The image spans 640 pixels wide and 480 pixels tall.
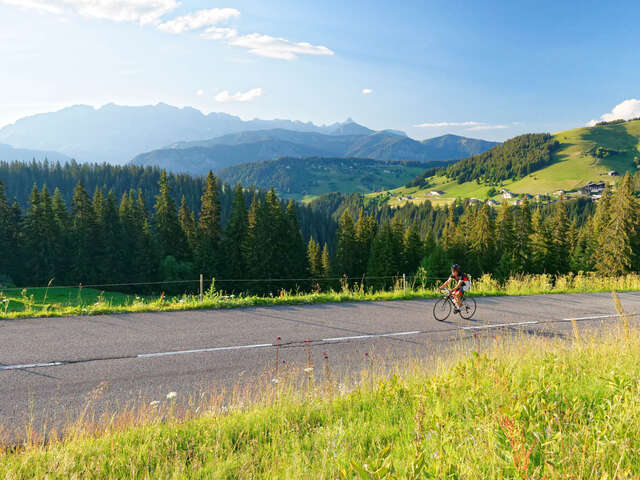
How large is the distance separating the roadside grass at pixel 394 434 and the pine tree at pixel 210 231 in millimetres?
54553

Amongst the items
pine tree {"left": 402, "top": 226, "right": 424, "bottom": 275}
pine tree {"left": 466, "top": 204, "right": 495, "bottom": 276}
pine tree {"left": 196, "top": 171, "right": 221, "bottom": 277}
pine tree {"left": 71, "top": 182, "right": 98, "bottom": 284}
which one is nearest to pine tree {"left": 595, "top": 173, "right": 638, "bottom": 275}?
pine tree {"left": 466, "top": 204, "right": 495, "bottom": 276}

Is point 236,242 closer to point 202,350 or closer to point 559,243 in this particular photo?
point 202,350

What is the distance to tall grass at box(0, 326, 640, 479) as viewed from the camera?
336 centimetres

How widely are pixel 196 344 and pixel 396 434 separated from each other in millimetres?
6606

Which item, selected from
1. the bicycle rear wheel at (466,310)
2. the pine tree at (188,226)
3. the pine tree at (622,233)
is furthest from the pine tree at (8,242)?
the pine tree at (622,233)

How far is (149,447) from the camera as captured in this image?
460 cm

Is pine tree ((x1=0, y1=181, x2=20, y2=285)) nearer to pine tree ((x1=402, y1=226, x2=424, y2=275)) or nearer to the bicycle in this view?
pine tree ((x1=402, y1=226, x2=424, y2=275))

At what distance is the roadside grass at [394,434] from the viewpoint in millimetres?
3355

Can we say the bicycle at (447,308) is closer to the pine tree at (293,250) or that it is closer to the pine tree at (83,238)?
the pine tree at (293,250)

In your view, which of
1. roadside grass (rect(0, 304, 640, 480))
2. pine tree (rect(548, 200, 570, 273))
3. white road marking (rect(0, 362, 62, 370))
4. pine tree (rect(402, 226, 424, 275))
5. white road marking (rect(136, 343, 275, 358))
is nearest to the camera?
roadside grass (rect(0, 304, 640, 480))

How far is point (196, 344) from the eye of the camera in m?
9.76

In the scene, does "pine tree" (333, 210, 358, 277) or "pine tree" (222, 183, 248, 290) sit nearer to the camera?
"pine tree" (222, 183, 248, 290)

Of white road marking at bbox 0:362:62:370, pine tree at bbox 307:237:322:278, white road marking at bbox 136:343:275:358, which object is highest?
white road marking at bbox 136:343:275:358

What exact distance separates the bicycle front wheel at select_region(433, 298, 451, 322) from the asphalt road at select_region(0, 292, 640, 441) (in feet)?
0.93
